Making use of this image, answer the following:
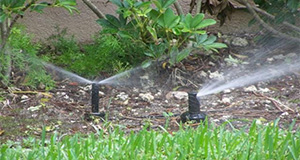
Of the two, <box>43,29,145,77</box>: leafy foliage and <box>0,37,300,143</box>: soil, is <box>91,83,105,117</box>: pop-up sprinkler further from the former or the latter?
<box>43,29,145,77</box>: leafy foliage

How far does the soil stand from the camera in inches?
139

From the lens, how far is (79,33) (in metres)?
5.20

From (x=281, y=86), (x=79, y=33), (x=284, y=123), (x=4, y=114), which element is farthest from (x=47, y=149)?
(x=79, y=33)

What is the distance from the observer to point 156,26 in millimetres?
4277

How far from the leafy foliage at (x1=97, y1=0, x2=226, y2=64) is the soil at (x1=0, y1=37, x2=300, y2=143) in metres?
0.24

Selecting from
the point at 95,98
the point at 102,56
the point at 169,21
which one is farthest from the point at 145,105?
the point at 102,56

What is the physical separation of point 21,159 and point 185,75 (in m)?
2.05

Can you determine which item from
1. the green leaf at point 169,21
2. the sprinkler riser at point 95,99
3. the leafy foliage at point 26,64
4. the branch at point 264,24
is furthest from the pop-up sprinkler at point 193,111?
the branch at point 264,24

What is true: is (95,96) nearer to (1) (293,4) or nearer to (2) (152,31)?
(2) (152,31)

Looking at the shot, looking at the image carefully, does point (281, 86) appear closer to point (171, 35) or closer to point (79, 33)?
point (171, 35)

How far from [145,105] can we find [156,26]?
2.04 feet

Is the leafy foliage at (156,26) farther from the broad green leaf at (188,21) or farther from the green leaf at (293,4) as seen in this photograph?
the green leaf at (293,4)

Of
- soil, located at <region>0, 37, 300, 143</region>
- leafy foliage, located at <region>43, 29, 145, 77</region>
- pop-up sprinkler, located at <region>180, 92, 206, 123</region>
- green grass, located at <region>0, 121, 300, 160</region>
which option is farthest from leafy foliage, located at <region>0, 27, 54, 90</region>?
green grass, located at <region>0, 121, 300, 160</region>

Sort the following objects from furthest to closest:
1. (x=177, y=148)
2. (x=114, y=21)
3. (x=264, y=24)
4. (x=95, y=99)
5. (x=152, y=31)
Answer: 1. (x=264, y=24)
2. (x=114, y=21)
3. (x=152, y=31)
4. (x=95, y=99)
5. (x=177, y=148)
